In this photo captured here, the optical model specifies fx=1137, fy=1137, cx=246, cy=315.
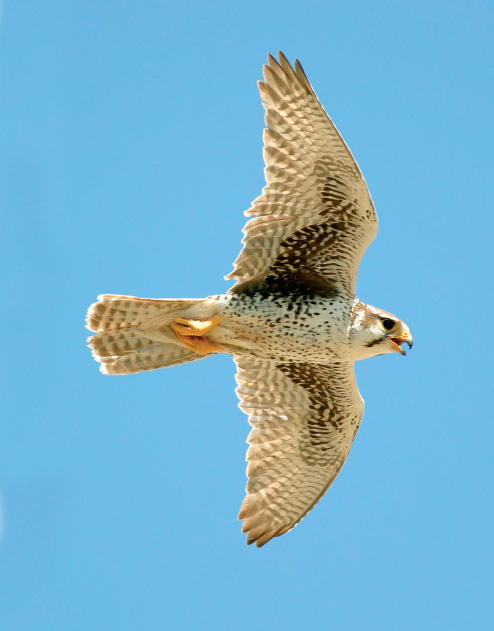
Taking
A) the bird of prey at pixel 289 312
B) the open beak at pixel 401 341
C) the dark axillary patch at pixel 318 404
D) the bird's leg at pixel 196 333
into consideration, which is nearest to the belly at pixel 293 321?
the bird of prey at pixel 289 312

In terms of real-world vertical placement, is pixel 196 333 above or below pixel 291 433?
above

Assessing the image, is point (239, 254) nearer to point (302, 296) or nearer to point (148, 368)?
point (302, 296)

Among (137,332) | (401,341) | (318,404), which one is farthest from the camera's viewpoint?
(318,404)

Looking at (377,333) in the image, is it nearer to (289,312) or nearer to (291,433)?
(289,312)

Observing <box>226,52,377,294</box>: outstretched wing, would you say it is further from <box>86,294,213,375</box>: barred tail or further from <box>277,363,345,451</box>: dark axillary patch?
<box>277,363,345,451</box>: dark axillary patch

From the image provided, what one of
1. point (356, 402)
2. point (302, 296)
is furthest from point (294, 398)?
point (302, 296)

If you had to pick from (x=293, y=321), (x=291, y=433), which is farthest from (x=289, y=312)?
(x=291, y=433)
